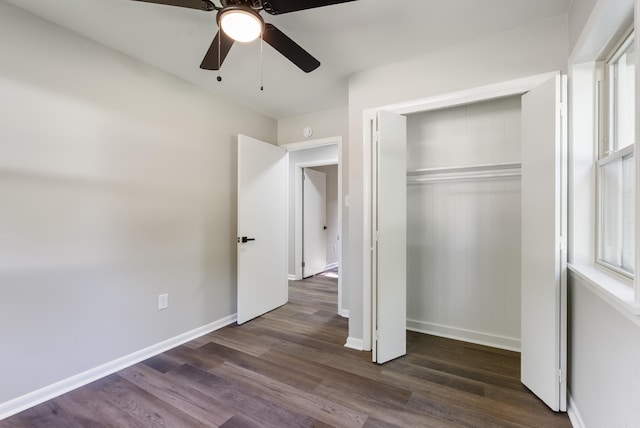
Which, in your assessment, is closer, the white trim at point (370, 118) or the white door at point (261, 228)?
the white trim at point (370, 118)

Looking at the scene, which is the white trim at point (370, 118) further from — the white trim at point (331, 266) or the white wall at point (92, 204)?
the white trim at point (331, 266)

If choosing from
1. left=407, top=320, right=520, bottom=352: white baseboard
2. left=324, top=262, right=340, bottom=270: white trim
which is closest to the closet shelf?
left=407, top=320, right=520, bottom=352: white baseboard

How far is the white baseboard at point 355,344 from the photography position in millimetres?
2532

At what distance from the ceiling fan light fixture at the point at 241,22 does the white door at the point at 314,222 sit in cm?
378

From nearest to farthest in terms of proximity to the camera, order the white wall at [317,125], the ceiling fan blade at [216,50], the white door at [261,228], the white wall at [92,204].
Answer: the ceiling fan blade at [216,50] → the white wall at [92,204] → the white door at [261,228] → the white wall at [317,125]

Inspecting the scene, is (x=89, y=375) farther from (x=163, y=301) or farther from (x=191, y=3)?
(x=191, y=3)

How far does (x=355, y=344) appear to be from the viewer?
2566 millimetres

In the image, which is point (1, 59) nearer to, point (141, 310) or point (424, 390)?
point (141, 310)

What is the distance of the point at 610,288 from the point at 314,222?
14.6 feet

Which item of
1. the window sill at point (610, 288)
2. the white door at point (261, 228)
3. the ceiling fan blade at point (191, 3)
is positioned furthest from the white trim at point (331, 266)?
the ceiling fan blade at point (191, 3)

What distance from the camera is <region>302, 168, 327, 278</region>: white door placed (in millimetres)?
5211

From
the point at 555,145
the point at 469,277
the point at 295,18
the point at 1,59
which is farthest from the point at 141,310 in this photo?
the point at 555,145

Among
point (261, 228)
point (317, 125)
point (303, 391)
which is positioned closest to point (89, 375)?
point (303, 391)

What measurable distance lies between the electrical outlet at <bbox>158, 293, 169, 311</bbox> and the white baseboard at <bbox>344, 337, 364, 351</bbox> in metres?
1.69
